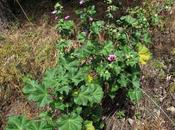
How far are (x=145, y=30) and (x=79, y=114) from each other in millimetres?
952

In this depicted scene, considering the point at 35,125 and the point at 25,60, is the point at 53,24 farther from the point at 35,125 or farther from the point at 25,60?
the point at 35,125

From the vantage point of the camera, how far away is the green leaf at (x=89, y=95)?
10.9ft

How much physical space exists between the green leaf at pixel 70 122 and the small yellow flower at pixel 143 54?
81 centimetres

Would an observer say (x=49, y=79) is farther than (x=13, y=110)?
No

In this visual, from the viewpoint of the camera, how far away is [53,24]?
459 centimetres

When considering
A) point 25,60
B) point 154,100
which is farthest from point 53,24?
point 154,100

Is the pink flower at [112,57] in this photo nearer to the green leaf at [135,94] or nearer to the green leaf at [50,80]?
the green leaf at [135,94]

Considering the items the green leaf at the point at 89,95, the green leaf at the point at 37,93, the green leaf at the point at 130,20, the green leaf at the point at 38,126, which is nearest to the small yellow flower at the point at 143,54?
the green leaf at the point at 130,20

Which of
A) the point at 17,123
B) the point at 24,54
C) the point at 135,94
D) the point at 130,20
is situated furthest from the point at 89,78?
the point at 24,54

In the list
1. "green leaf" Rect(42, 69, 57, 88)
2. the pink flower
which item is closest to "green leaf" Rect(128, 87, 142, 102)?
the pink flower

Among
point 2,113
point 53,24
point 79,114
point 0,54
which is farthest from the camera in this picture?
point 53,24

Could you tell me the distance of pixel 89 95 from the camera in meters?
3.36

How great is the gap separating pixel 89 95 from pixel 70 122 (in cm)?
Result: 25

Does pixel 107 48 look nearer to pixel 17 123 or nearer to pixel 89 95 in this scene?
pixel 89 95
